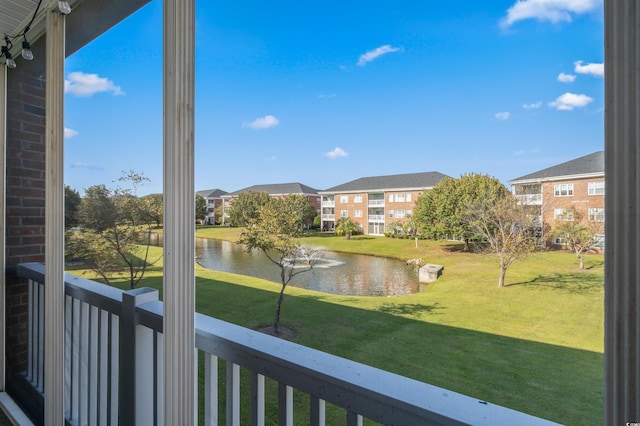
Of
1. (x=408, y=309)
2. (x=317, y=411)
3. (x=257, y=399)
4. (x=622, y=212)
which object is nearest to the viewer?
(x=622, y=212)

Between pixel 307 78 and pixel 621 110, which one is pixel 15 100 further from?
pixel 621 110

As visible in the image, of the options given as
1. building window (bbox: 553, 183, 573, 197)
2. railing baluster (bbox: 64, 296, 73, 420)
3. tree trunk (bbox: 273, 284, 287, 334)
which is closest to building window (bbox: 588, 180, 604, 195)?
building window (bbox: 553, 183, 573, 197)

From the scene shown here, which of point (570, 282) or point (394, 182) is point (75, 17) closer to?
point (394, 182)

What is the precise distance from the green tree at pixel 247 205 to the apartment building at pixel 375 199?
0.99 ft

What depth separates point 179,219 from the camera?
3.13 ft

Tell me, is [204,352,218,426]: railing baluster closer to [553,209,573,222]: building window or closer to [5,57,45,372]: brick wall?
[553,209,573,222]: building window

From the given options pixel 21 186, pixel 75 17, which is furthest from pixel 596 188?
pixel 21 186

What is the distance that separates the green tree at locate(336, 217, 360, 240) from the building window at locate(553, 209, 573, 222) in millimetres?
906

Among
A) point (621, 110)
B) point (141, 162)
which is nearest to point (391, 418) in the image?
point (621, 110)

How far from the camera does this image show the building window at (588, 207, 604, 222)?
0.62 metres

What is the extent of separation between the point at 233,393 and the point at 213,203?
79cm

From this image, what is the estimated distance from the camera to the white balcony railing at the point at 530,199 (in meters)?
0.98

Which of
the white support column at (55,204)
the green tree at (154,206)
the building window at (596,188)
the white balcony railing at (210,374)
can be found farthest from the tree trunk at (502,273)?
the white support column at (55,204)

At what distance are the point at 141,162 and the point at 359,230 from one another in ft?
3.67
